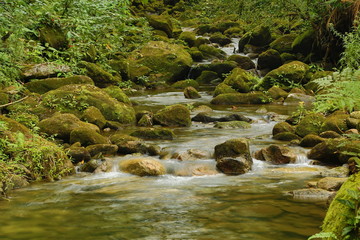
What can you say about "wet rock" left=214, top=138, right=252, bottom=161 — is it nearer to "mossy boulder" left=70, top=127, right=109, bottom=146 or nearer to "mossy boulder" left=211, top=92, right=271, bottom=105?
"mossy boulder" left=70, top=127, right=109, bottom=146

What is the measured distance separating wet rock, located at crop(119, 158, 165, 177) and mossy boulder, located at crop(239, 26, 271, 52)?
58.6 ft

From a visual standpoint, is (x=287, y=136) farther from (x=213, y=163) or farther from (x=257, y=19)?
(x=257, y=19)

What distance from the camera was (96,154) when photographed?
8141 mm

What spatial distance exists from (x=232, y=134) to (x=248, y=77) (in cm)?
732

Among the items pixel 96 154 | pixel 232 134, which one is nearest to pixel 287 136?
pixel 232 134

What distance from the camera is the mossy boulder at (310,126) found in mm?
9469

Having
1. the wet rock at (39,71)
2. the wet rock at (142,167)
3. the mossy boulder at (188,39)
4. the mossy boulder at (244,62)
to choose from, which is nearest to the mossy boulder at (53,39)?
the wet rock at (39,71)

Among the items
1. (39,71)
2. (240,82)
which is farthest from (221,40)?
(39,71)

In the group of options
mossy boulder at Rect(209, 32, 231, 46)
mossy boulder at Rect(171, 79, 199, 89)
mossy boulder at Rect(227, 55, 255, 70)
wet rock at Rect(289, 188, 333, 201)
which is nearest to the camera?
wet rock at Rect(289, 188, 333, 201)

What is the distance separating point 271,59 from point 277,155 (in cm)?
1314

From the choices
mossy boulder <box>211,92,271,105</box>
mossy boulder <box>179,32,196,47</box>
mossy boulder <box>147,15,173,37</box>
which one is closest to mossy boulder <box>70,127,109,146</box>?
mossy boulder <box>211,92,271,105</box>

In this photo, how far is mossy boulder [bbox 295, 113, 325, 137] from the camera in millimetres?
9469

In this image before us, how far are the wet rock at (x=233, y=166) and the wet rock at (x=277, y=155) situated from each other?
657 millimetres

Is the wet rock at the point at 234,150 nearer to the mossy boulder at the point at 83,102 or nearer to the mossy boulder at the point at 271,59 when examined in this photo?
the mossy boulder at the point at 83,102
